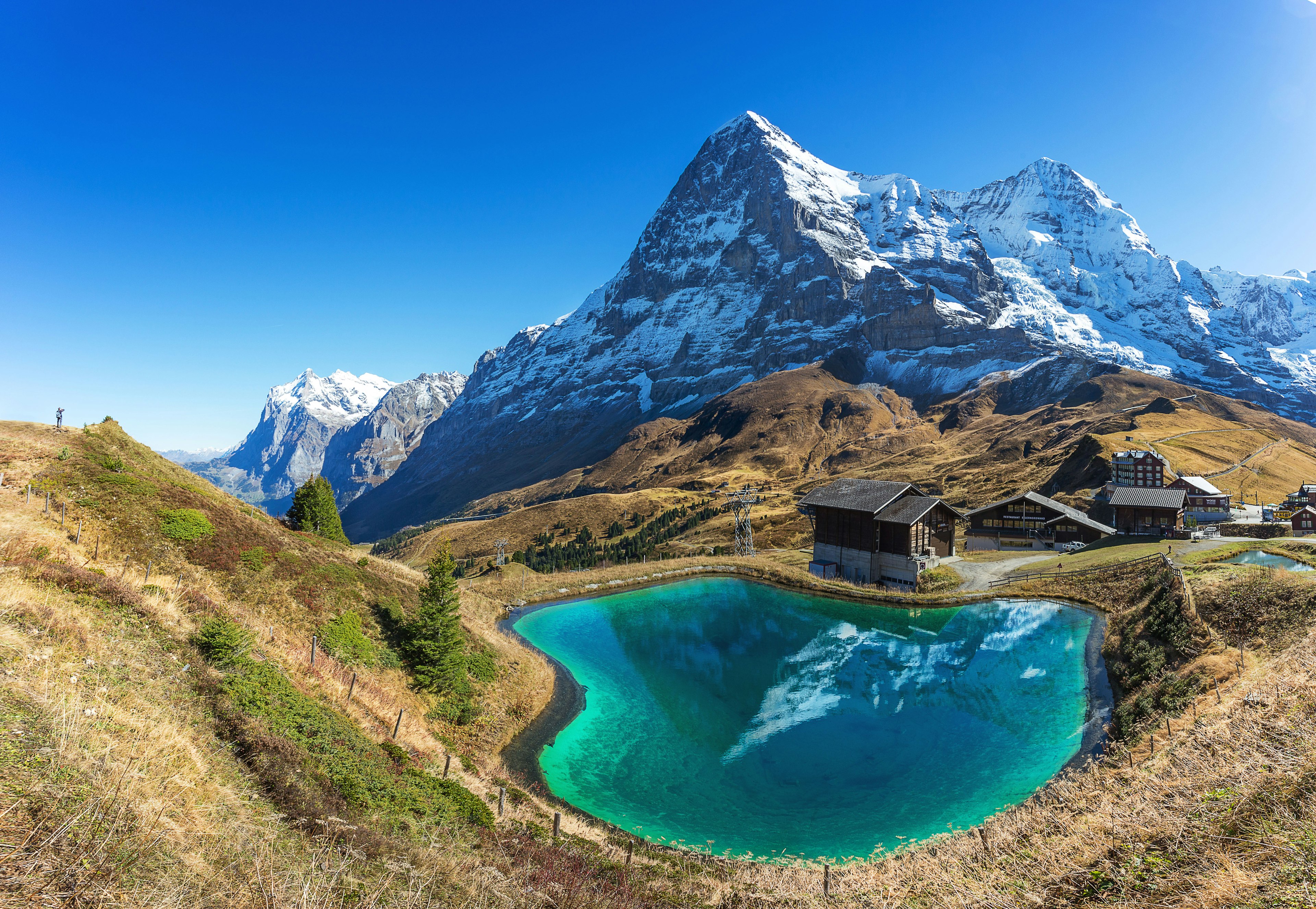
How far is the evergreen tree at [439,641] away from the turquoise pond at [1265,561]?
38.4 m

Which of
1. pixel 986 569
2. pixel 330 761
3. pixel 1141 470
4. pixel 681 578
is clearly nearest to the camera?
pixel 330 761

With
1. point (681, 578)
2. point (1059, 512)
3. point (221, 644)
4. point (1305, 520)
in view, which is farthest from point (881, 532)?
point (221, 644)

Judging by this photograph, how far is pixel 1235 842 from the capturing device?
696 centimetres

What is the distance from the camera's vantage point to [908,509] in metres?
43.9

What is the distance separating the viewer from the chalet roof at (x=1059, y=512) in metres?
53.8

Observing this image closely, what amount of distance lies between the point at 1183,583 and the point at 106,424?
53.4 m

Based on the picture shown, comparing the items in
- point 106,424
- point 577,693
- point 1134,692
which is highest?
point 106,424

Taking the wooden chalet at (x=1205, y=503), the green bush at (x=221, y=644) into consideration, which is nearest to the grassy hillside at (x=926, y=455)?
the wooden chalet at (x=1205, y=503)

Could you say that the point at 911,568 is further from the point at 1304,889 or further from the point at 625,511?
the point at 625,511

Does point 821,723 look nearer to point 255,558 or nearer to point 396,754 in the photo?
point 396,754

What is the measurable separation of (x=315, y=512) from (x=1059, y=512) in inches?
2605

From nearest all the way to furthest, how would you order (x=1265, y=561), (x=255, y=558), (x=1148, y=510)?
(x=255, y=558), (x=1265, y=561), (x=1148, y=510)

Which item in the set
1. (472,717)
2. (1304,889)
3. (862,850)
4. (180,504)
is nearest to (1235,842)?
(1304,889)

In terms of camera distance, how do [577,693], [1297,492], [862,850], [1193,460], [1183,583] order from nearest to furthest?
[862,850], [1183,583], [577,693], [1297,492], [1193,460]
